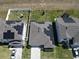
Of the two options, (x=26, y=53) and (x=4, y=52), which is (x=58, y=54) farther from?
→ (x=4, y=52)

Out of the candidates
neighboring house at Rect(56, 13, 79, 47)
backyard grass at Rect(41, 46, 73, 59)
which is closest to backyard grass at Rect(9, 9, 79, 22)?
neighboring house at Rect(56, 13, 79, 47)

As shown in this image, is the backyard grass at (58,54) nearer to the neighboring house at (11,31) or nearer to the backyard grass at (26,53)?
the backyard grass at (26,53)

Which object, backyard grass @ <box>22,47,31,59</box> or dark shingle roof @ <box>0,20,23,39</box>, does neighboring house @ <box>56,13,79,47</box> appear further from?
dark shingle roof @ <box>0,20,23,39</box>

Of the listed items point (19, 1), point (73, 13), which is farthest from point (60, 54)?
point (19, 1)

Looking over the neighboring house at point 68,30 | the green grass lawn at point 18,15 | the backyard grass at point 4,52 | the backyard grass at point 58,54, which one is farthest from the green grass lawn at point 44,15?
the backyard grass at point 4,52

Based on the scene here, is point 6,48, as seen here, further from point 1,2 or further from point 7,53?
point 1,2
